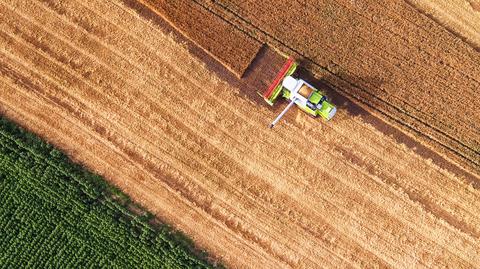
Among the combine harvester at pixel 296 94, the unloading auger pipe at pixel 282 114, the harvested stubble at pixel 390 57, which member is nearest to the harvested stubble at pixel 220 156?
the unloading auger pipe at pixel 282 114

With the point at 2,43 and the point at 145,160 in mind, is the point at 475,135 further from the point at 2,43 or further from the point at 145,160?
the point at 2,43

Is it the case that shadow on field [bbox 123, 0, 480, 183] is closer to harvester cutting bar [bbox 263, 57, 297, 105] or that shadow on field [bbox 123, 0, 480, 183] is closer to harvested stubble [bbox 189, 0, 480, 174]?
harvested stubble [bbox 189, 0, 480, 174]

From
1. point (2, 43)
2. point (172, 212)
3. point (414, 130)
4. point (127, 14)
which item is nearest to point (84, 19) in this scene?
point (127, 14)

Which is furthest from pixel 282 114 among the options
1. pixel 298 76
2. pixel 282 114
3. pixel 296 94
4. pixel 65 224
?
pixel 65 224

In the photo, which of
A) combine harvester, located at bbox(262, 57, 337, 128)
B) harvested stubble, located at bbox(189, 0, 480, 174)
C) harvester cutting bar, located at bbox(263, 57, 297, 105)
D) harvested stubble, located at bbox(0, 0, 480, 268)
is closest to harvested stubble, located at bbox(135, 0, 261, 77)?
harvested stubble, located at bbox(189, 0, 480, 174)

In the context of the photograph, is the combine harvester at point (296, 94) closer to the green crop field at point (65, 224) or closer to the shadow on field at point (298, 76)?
the shadow on field at point (298, 76)

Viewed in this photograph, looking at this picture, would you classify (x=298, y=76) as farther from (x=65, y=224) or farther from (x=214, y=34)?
(x=65, y=224)

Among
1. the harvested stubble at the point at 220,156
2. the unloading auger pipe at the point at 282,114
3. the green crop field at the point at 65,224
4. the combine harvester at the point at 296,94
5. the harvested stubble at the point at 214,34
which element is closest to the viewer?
the green crop field at the point at 65,224
